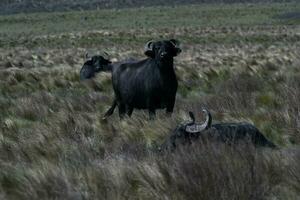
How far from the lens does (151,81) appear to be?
10.6 meters

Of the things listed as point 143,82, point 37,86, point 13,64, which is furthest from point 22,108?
point 13,64

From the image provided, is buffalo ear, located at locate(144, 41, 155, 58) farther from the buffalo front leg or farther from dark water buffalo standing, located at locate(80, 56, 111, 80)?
dark water buffalo standing, located at locate(80, 56, 111, 80)

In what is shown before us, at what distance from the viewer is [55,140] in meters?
8.24

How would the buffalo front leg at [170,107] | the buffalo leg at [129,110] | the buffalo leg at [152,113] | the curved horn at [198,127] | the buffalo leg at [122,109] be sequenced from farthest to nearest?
the buffalo leg at [122,109] → the buffalo leg at [129,110] → the buffalo front leg at [170,107] → the buffalo leg at [152,113] → the curved horn at [198,127]

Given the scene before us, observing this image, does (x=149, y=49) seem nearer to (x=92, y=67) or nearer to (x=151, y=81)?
(x=151, y=81)

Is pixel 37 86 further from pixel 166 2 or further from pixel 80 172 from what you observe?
pixel 166 2

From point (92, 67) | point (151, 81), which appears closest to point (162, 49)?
point (151, 81)

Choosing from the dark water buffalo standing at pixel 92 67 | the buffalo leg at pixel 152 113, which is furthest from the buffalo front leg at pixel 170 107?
the dark water buffalo standing at pixel 92 67

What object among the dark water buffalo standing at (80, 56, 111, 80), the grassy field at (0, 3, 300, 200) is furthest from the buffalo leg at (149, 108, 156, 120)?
the dark water buffalo standing at (80, 56, 111, 80)

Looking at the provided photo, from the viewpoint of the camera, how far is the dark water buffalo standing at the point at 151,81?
34.4 feet

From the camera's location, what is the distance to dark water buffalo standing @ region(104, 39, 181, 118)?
1048 cm

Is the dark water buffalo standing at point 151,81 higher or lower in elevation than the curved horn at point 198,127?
lower

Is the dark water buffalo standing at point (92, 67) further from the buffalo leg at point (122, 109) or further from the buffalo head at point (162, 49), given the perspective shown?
the buffalo head at point (162, 49)

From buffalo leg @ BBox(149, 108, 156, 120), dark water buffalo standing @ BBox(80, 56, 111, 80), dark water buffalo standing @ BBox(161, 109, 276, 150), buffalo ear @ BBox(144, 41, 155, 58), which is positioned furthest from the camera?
dark water buffalo standing @ BBox(80, 56, 111, 80)
